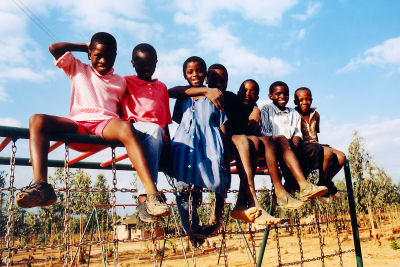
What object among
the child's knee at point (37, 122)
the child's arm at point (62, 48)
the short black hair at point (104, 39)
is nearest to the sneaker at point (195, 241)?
the child's knee at point (37, 122)

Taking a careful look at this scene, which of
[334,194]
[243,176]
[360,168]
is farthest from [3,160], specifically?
[360,168]

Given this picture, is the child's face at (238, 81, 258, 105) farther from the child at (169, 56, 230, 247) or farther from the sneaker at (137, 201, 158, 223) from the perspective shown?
the sneaker at (137, 201, 158, 223)

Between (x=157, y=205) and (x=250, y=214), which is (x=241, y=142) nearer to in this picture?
(x=250, y=214)

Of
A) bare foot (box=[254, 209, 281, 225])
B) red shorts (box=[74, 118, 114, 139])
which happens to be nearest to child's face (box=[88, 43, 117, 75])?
red shorts (box=[74, 118, 114, 139])

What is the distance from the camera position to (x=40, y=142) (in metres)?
1.94

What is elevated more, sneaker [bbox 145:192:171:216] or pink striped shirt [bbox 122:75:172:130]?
pink striped shirt [bbox 122:75:172:130]

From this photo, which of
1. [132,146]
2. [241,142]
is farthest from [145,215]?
[241,142]

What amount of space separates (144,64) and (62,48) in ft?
2.27

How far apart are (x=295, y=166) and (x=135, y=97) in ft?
5.40

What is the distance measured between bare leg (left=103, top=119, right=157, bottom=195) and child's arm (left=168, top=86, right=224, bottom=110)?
84 cm

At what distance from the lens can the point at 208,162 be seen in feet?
8.57

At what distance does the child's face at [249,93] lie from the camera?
354 cm

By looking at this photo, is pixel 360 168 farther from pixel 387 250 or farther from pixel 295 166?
pixel 295 166

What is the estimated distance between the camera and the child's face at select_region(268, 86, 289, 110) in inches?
155
